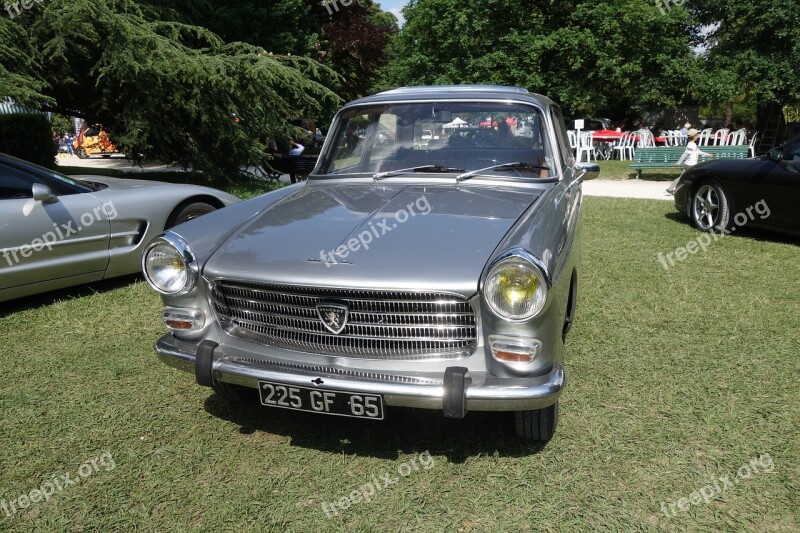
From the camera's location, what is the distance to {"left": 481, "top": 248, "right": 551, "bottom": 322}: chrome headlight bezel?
2.44 m

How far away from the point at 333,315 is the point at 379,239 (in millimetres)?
442

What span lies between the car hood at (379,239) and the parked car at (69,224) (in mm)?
2328

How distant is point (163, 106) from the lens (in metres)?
9.88

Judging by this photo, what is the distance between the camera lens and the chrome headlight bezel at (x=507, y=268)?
8.00ft

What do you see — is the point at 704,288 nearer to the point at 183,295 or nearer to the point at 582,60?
the point at 183,295

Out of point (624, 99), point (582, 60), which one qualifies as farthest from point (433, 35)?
point (624, 99)

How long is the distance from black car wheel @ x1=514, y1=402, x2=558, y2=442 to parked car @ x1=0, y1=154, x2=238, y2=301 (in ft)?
12.8

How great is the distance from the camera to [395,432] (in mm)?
3146

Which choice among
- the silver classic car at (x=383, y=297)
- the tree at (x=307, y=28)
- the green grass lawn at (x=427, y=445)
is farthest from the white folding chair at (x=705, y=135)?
the silver classic car at (x=383, y=297)

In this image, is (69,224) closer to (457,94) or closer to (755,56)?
(457,94)

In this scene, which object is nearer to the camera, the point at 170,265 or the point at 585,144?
the point at 170,265

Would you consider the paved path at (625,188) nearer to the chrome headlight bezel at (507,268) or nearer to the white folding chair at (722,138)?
the white folding chair at (722,138)

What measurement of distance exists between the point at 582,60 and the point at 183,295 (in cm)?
2276

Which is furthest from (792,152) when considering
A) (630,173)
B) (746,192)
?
(630,173)
